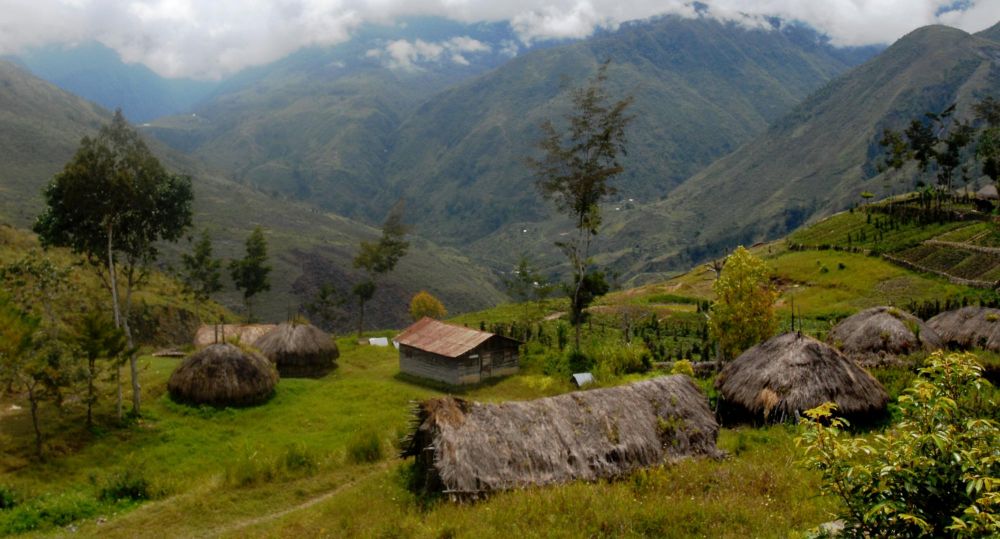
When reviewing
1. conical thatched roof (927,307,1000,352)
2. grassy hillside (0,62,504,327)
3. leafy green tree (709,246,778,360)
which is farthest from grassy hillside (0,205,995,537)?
grassy hillside (0,62,504,327)

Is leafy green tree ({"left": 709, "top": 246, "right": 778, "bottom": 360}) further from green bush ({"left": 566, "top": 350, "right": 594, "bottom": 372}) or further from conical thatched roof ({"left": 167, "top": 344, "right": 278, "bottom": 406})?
conical thatched roof ({"left": 167, "top": 344, "right": 278, "bottom": 406})

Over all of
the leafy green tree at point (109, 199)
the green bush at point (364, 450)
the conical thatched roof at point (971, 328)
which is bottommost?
the green bush at point (364, 450)

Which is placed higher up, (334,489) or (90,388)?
(90,388)

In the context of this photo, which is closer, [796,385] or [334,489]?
[334,489]

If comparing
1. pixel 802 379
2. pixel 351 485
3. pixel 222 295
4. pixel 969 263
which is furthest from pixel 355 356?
pixel 222 295

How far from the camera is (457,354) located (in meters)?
33.5

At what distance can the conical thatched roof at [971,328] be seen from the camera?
29188 millimetres

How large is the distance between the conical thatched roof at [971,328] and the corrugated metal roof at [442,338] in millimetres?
22264

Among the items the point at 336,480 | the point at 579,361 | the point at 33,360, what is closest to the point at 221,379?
the point at 33,360

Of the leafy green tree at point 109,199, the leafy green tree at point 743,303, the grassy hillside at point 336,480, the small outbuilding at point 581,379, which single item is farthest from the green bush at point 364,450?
the leafy green tree at point 743,303

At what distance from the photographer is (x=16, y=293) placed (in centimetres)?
3438

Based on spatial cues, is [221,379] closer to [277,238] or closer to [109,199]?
[109,199]

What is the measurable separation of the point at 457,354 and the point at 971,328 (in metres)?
24.7

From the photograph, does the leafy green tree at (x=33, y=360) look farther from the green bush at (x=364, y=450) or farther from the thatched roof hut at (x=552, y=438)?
the thatched roof hut at (x=552, y=438)
